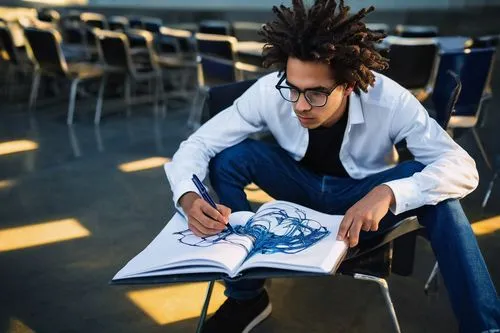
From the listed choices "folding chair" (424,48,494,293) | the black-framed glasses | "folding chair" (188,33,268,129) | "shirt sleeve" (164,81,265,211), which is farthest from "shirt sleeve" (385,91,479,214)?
"folding chair" (188,33,268,129)

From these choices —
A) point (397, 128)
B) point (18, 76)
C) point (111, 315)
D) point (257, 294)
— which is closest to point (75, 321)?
point (111, 315)

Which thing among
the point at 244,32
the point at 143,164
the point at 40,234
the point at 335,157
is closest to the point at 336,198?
the point at 335,157

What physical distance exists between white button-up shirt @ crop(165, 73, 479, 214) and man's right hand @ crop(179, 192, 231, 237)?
0.28 ft

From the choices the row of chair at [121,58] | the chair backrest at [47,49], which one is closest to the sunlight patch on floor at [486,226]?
the row of chair at [121,58]

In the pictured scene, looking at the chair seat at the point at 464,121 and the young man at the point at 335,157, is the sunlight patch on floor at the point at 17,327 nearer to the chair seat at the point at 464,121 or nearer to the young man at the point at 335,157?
the young man at the point at 335,157

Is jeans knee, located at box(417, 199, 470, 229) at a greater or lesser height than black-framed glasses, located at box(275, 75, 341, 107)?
lesser

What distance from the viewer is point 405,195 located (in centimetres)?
145

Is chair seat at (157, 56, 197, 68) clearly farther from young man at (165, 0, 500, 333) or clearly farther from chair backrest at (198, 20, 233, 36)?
young man at (165, 0, 500, 333)

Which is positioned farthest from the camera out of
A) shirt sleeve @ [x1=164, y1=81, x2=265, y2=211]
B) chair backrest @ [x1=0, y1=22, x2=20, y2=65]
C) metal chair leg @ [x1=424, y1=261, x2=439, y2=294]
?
chair backrest @ [x1=0, y1=22, x2=20, y2=65]

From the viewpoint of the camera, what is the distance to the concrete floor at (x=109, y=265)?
2.05 metres

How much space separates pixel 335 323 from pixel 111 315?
0.82 metres

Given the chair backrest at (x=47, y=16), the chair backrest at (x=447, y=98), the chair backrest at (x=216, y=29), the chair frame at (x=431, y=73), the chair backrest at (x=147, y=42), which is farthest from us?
the chair backrest at (x=47, y=16)

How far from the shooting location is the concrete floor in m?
2.05

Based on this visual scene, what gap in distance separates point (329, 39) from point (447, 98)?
2.37 ft
